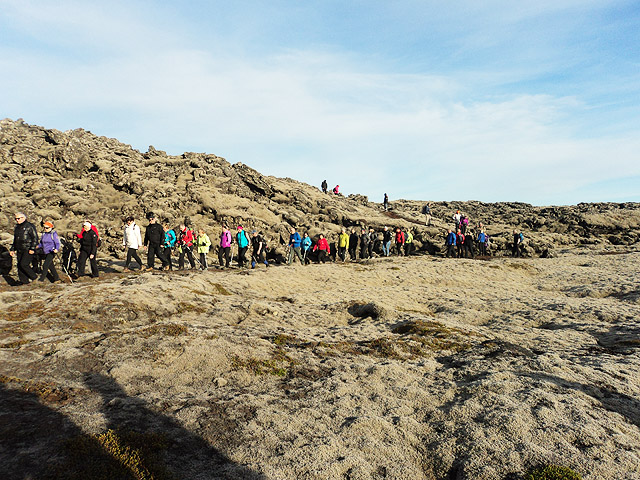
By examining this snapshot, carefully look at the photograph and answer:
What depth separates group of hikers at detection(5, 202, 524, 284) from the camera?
49.8 feet

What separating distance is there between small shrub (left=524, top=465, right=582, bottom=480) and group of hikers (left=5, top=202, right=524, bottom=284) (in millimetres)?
17014

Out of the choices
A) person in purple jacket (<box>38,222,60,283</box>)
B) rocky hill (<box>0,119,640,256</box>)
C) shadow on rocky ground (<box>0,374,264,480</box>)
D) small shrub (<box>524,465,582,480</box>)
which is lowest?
small shrub (<box>524,465,582,480</box>)

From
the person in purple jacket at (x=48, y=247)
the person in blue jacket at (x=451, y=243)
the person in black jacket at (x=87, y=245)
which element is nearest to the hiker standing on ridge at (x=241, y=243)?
the person in black jacket at (x=87, y=245)

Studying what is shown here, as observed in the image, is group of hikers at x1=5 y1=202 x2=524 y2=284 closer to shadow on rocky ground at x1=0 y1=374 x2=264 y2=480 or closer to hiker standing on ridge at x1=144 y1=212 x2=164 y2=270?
hiker standing on ridge at x1=144 y1=212 x2=164 y2=270

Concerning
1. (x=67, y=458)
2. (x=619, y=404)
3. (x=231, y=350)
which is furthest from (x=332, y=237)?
(x=67, y=458)

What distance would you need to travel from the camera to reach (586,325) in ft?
44.4

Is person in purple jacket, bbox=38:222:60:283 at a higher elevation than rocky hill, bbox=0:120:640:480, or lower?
higher

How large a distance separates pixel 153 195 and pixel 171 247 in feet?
37.8

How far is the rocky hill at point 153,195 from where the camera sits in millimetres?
30359

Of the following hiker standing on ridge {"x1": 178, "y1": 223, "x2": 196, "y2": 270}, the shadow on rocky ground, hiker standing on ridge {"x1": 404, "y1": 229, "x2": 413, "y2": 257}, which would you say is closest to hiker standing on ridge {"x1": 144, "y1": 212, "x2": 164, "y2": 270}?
hiker standing on ridge {"x1": 178, "y1": 223, "x2": 196, "y2": 270}

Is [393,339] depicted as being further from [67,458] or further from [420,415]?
[67,458]

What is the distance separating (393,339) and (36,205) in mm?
30786

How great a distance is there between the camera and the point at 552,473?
208 inches

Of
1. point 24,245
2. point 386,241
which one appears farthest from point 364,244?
point 24,245
